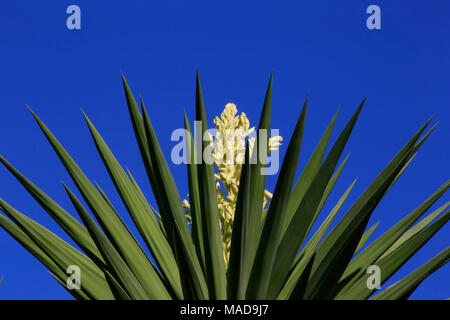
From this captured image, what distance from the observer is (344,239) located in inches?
53.6

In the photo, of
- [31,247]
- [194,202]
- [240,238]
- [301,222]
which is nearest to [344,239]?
[301,222]

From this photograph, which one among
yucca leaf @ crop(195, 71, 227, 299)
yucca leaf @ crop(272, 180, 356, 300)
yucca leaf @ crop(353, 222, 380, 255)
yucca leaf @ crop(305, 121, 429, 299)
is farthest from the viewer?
yucca leaf @ crop(353, 222, 380, 255)

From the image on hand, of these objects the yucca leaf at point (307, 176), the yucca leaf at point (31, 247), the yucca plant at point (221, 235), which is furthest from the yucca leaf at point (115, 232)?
the yucca leaf at point (307, 176)

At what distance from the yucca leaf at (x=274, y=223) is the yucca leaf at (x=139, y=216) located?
0.42 metres

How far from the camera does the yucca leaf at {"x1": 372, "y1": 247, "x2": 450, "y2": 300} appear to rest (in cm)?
155

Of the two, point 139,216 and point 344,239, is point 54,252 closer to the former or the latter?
point 139,216

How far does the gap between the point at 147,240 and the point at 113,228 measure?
0.57 ft

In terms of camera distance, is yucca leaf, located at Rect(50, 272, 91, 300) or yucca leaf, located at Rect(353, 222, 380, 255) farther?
yucca leaf, located at Rect(353, 222, 380, 255)

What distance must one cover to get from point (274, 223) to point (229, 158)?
64 cm

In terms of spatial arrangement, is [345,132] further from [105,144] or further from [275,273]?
[105,144]

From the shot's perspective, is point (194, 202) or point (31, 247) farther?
point (194, 202)

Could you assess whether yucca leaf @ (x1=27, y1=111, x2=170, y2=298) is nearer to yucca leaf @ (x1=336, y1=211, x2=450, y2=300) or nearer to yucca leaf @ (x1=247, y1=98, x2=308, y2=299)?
yucca leaf @ (x1=247, y1=98, x2=308, y2=299)

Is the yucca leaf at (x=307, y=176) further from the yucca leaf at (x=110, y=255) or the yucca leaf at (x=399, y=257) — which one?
the yucca leaf at (x=110, y=255)

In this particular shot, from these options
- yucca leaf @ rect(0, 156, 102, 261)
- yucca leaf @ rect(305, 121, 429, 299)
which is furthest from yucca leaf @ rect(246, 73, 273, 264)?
yucca leaf @ rect(0, 156, 102, 261)
